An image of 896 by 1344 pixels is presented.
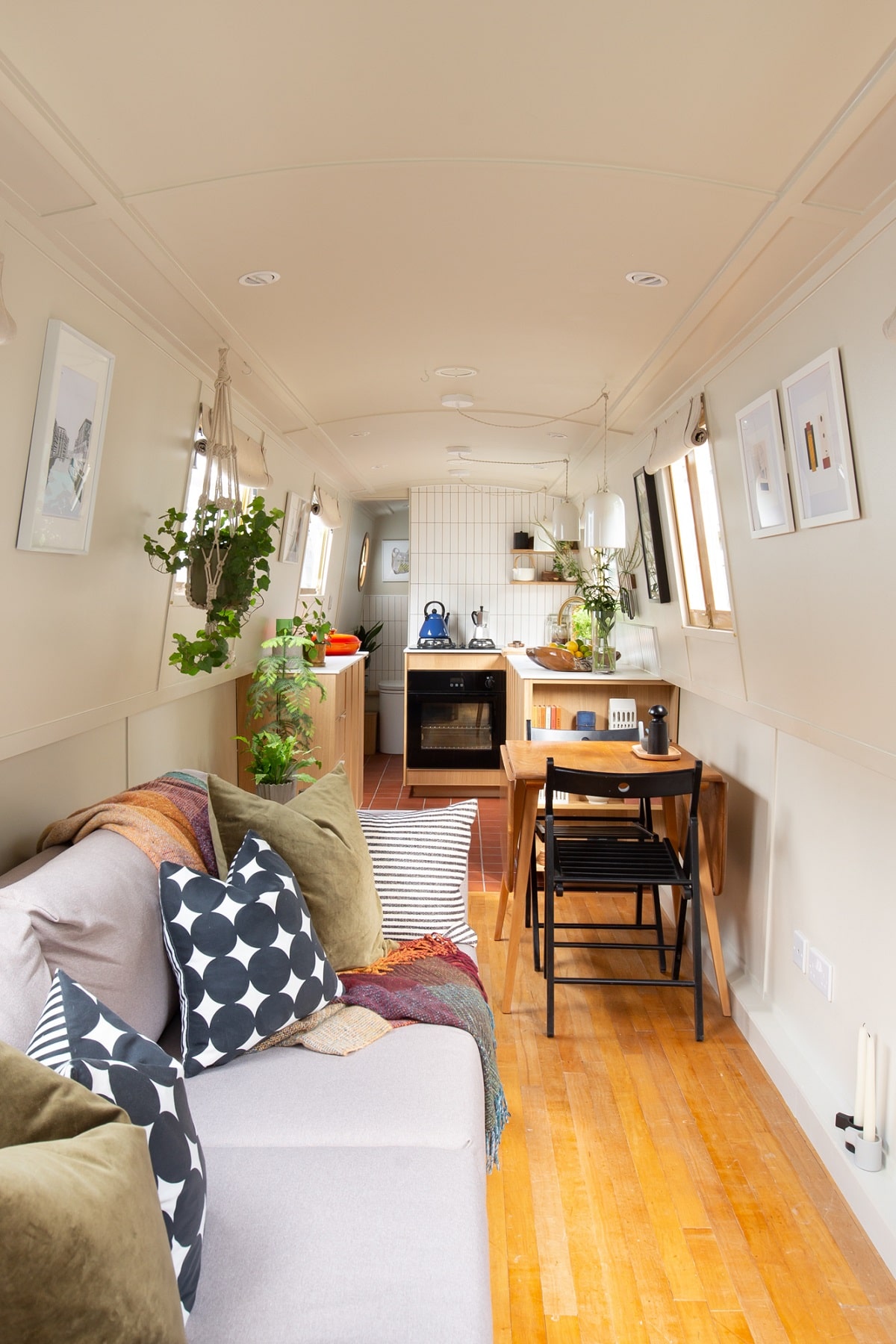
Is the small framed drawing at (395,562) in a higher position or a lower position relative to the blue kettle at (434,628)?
higher

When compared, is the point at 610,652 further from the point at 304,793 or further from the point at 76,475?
the point at 76,475

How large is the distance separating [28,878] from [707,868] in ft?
7.88

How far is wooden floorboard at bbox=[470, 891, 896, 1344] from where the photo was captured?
78.2 inches

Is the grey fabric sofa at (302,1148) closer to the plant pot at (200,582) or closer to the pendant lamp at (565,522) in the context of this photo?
the plant pot at (200,582)

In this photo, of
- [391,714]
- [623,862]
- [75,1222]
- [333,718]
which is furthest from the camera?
[391,714]

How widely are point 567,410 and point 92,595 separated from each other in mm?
2559

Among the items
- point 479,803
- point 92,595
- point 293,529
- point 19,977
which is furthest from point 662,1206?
point 293,529

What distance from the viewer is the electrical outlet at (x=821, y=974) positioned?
2.69m

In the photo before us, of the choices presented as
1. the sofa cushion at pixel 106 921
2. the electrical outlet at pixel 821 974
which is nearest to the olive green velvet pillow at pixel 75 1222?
the sofa cushion at pixel 106 921

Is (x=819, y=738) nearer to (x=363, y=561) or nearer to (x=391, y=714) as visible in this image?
(x=391, y=714)

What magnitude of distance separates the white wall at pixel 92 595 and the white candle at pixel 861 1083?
2.20 meters

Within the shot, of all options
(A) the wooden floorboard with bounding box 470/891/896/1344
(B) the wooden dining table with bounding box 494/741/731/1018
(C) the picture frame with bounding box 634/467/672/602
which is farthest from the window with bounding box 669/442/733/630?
(A) the wooden floorboard with bounding box 470/891/896/1344

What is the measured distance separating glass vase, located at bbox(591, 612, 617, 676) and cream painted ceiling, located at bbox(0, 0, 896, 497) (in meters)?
2.45

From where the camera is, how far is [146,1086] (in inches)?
54.1
